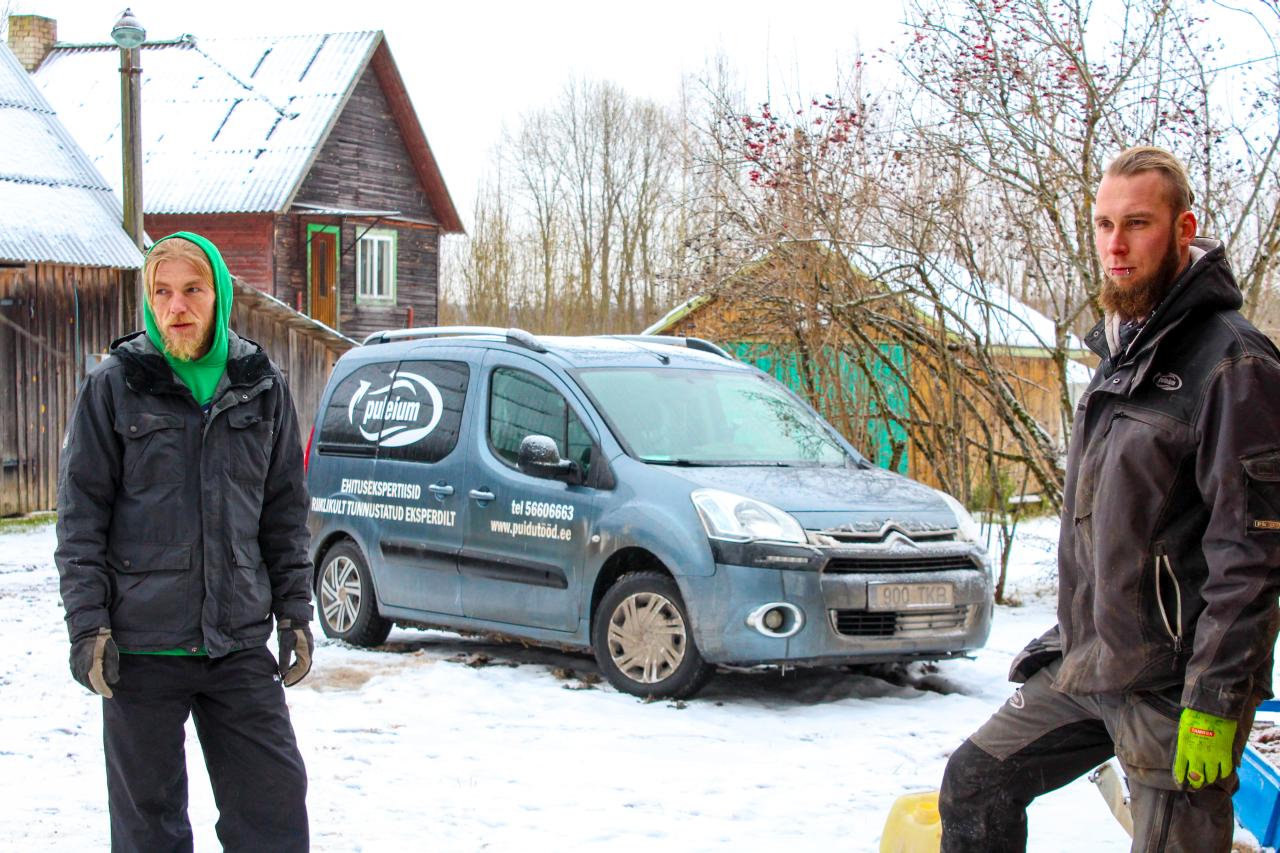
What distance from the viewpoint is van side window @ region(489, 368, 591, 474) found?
27.0 ft

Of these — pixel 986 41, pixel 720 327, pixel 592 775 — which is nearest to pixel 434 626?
pixel 592 775

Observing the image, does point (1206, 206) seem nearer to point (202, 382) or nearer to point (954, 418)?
point (954, 418)

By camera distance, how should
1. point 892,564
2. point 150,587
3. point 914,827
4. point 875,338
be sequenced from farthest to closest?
point 875,338, point 892,564, point 914,827, point 150,587

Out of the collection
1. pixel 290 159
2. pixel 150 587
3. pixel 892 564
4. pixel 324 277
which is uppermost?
pixel 290 159

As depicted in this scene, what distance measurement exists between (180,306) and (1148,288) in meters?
2.52

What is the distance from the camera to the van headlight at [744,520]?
739 centimetres

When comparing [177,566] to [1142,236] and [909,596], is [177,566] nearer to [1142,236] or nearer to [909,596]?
[1142,236]

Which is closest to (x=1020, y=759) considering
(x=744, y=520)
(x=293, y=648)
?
(x=293, y=648)

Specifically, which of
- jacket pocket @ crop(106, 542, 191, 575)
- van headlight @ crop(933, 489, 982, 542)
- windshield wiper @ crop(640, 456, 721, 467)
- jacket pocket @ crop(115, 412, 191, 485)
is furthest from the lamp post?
jacket pocket @ crop(106, 542, 191, 575)

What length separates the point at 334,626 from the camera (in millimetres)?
9477

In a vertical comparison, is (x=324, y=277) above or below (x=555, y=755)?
above

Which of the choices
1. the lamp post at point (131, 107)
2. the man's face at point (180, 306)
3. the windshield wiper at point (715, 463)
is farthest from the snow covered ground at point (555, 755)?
the lamp post at point (131, 107)

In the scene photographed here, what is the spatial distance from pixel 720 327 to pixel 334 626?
443 centimetres

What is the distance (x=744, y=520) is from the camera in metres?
7.43
